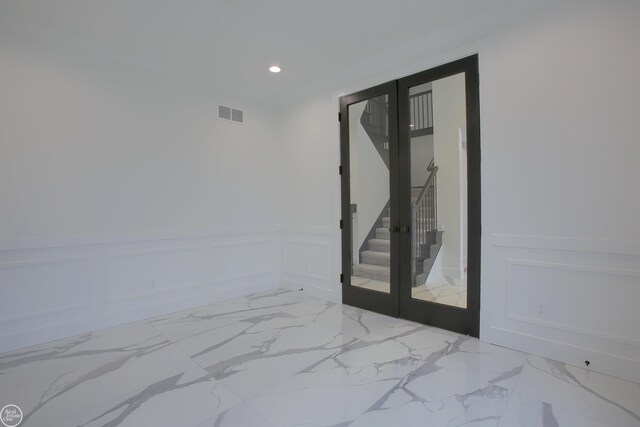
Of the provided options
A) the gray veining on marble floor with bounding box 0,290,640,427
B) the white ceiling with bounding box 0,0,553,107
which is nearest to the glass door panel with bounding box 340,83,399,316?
the white ceiling with bounding box 0,0,553,107

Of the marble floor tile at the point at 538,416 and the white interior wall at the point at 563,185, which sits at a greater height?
the white interior wall at the point at 563,185

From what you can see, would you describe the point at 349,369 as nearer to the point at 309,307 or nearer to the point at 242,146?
the point at 309,307

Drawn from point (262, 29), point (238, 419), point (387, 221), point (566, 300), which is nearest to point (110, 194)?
point (262, 29)

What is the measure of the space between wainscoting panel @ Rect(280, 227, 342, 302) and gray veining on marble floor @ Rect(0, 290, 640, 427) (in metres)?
0.98

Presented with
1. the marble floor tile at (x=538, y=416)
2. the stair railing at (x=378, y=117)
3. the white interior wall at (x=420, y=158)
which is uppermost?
the stair railing at (x=378, y=117)

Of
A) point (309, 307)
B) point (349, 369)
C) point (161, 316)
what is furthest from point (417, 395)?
point (161, 316)

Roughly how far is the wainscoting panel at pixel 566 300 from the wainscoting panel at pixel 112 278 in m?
3.16

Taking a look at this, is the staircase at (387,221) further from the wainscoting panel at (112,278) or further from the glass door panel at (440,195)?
the wainscoting panel at (112,278)

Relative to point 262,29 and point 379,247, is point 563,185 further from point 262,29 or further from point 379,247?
point 262,29

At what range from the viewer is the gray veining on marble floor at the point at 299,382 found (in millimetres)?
1865

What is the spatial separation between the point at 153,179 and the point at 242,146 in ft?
4.28

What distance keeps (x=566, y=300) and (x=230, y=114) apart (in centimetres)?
424

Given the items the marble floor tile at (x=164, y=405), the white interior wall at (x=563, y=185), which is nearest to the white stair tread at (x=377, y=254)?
the white interior wall at (x=563, y=185)

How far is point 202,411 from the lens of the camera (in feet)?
6.31
